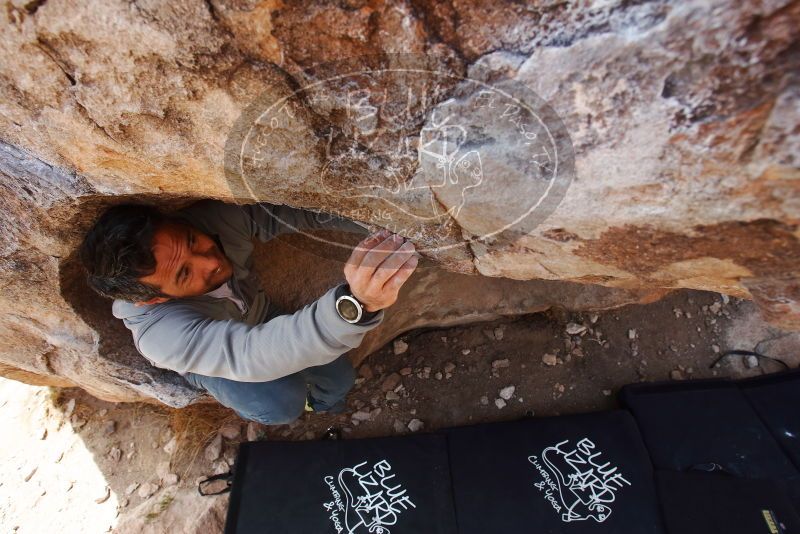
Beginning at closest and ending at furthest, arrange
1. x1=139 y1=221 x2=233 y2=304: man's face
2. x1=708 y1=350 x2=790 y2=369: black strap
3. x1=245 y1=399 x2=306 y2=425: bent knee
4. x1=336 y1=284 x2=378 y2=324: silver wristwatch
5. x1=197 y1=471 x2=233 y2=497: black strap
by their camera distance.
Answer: x1=336 y1=284 x2=378 y2=324: silver wristwatch, x1=139 y1=221 x2=233 y2=304: man's face, x1=245 y1=399 x2=306 y2=425: bent knee, x1=197 y1=471 x2=233 y2=497: black strap, x1=708 y1=350 x2=790 y2=369: black strap

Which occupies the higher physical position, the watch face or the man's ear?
the man's ear

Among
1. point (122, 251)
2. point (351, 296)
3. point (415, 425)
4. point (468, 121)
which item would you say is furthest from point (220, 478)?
point (468, 121)

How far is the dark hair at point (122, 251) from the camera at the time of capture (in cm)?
118

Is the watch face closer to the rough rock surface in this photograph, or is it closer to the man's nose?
the rough rock surface

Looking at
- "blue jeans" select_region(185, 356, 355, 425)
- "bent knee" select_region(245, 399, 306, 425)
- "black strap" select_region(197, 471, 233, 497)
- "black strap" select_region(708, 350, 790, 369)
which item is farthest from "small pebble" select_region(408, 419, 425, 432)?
"black strap" select_region(708, 350, 790, 369)

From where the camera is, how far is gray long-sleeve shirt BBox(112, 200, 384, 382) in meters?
1.15

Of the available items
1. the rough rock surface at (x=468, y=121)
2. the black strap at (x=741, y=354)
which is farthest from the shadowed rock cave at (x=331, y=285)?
the rough rock surface at (x=468, y=121)

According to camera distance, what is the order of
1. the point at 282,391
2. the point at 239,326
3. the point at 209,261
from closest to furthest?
1. the point at 239,326
2. the point at 209,261
3. the point at 282,391

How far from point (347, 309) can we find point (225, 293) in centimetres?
55

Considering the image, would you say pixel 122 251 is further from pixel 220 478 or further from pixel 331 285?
pixel 220 478

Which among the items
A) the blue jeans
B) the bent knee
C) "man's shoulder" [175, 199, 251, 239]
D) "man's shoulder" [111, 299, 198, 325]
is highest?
"man's shoulder" [175, 199, 251, 239]

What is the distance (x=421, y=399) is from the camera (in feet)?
6.46

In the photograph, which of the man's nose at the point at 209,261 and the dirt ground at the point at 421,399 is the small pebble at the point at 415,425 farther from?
the man's nose at the point at 209,261

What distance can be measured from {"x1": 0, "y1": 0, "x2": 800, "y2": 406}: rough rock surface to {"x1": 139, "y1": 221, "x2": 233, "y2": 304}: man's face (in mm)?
153
